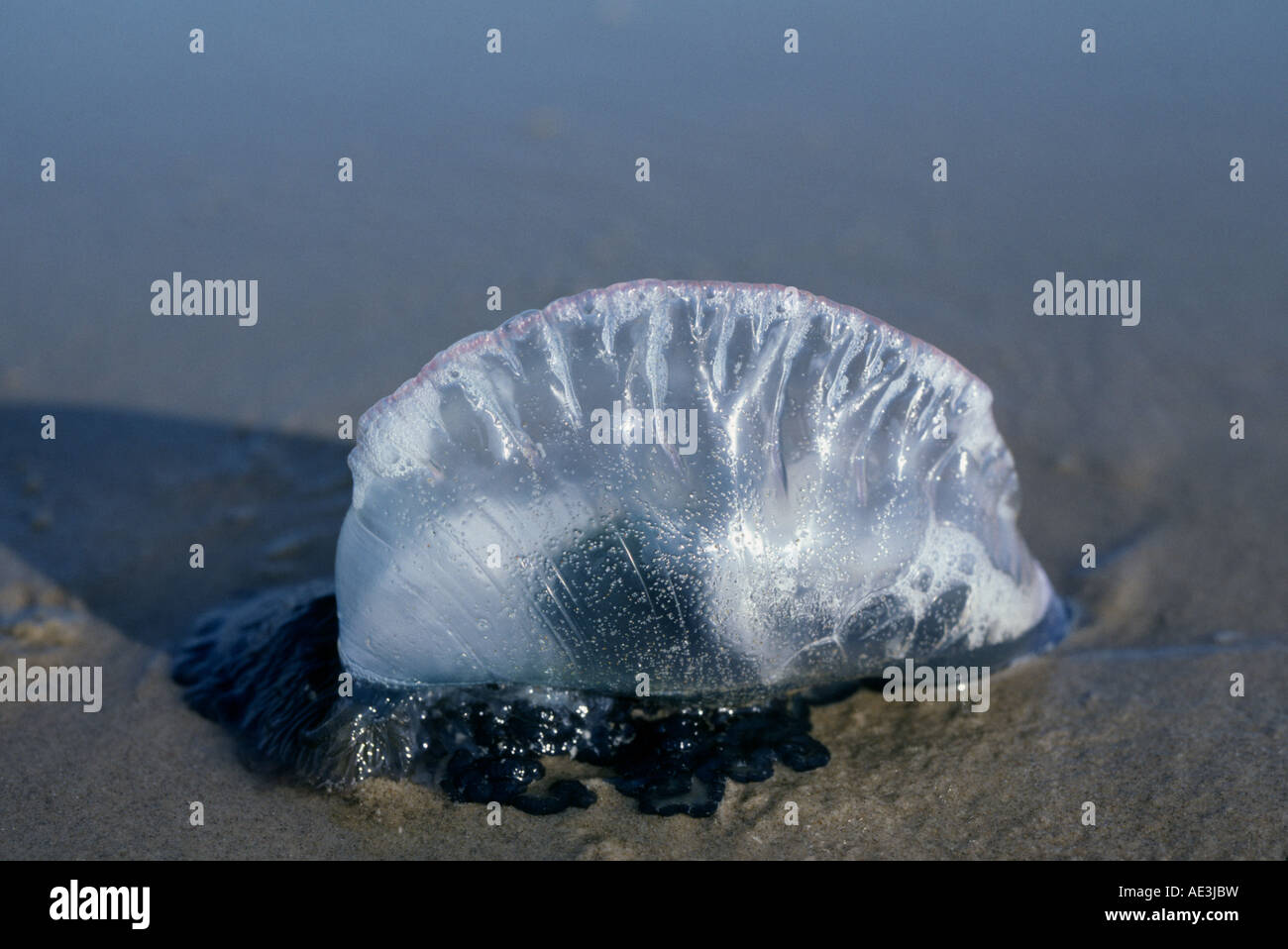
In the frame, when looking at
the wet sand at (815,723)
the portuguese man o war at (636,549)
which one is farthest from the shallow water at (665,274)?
the portuguese man o war at (636,549)

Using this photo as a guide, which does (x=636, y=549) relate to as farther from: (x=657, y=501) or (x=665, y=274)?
(x=665, y=274)

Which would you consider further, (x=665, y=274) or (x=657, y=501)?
(x=665, y=274)

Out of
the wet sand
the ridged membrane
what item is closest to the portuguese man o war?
the ridged membrane

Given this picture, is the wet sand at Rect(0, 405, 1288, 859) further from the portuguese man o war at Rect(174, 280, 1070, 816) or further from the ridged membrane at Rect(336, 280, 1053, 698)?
the ridged membrane at Rect(336, 280, 1053, 698)

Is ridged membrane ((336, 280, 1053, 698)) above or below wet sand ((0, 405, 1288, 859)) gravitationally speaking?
above

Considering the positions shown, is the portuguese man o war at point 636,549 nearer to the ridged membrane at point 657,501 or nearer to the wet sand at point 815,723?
the ridged membrane at point 657,501

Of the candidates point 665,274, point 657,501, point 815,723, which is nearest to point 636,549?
point 657,501
